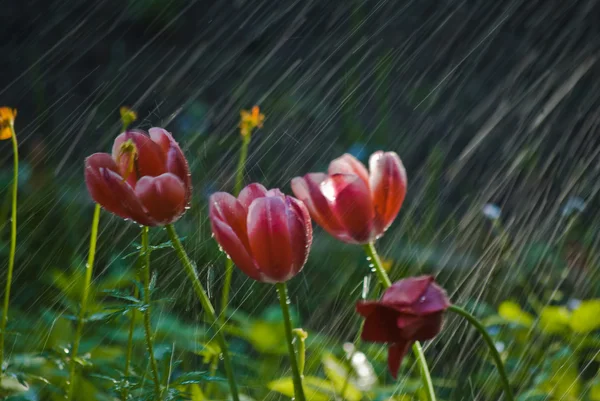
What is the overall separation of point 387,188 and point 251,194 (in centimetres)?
9

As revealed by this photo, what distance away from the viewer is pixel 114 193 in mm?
595

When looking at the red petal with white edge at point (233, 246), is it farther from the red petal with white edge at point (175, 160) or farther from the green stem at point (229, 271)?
the green stem at point (229, 271)

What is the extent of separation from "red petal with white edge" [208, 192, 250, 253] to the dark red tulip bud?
15cm

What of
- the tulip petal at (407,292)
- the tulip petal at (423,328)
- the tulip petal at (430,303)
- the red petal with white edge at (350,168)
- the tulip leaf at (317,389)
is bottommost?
the tulip leaf at (317,389)

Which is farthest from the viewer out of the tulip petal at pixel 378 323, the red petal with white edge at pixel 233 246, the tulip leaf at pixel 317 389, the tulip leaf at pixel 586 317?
the tulip leaf at pixel 586 317

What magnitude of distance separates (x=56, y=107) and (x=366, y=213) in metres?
1.99

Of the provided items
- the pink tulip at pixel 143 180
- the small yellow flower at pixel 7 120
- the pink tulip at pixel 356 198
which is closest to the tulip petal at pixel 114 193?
the pink tulip at pixel 143 180

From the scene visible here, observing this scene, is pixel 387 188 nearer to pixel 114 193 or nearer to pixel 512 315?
pixel 114 193

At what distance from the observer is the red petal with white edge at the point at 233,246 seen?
0.55 meters

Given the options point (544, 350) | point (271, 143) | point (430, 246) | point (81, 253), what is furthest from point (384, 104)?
point (544, 350)

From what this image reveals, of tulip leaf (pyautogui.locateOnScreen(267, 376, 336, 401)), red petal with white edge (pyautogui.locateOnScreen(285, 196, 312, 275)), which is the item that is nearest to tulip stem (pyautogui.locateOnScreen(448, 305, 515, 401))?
red petal with white edge (pyautogui.locateOnScreen(285, 196, 312, 275))

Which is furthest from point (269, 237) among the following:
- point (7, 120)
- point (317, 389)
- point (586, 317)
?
point (586, 317)

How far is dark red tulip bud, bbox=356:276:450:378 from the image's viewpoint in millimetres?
436

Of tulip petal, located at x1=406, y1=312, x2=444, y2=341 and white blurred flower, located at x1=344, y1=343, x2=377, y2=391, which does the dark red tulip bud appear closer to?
tulip petal, located at x1=406, y1=312, x2=444, y2=341
